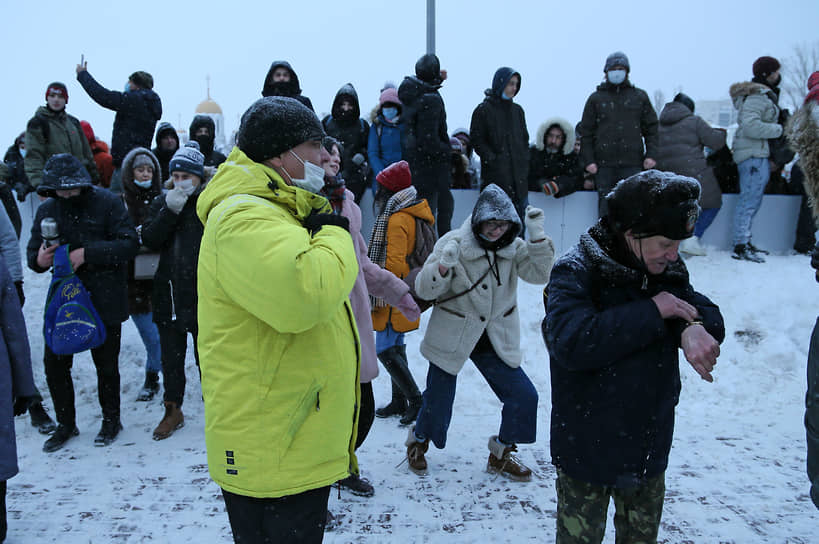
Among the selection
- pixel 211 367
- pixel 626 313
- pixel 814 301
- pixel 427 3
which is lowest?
pixel 814 301

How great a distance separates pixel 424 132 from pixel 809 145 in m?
5.19

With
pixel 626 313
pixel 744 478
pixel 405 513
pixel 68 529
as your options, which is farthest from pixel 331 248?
pixel 744 478

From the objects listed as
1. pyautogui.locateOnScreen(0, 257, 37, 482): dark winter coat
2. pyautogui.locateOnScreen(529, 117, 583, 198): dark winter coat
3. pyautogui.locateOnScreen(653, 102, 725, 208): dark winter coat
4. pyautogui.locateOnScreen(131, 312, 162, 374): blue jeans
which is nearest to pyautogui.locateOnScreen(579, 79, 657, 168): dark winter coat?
pyautogui.locateOnScreen(529, 117, 583, 198): dark winter coat

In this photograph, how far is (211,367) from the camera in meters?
2.17

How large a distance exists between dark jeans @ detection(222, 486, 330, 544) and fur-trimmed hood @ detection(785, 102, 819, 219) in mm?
2538

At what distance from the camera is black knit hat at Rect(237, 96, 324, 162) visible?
2164 millimetres

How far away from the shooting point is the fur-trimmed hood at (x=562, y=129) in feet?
28.8

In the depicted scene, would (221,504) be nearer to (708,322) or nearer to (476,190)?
(708,322)

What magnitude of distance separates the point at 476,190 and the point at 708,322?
7.04 meters

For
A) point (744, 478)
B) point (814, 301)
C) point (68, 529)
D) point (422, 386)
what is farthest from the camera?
point (814, 301)

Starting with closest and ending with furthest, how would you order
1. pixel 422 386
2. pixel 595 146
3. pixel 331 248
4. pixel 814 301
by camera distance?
pixel 331 248 < pixel 422 386 < pixel 814 301 < pixel 595 146

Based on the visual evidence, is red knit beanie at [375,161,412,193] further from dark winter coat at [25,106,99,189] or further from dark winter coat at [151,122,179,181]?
dark winter coat at [25,106,99,189]

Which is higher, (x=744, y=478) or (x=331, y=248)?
(x=331, y=248)

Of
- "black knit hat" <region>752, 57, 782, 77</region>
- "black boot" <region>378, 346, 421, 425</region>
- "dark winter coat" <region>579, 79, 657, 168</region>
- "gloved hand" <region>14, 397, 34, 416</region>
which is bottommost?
"black boot" <region>378, 346, 421, 425</region>
